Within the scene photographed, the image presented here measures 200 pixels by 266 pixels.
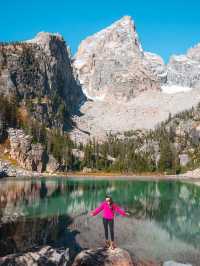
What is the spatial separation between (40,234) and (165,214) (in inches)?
983

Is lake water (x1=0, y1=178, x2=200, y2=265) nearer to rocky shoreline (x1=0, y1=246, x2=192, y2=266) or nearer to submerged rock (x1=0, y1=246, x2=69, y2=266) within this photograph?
rocky shoreline (x1=0, y1=246, x2=192, y2=266)

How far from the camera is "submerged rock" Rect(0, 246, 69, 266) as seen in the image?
21.3 meters

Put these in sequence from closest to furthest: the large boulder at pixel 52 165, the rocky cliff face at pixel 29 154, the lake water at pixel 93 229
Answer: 1. the lake water at pixel 93 229
2. the rocky cliff face at pixel 29 154
3. the large boulder at pixel 52 165

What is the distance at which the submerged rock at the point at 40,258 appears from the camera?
2129 cm

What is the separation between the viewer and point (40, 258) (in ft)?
73.3

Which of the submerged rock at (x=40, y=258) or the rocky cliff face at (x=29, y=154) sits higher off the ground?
the rocky cliff face at (x=29, y=154)

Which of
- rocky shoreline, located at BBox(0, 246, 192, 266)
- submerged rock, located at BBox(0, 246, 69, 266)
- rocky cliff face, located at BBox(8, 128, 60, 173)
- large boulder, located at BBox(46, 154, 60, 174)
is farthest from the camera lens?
large boulder, located at BBox(46, 154, 60, 174)

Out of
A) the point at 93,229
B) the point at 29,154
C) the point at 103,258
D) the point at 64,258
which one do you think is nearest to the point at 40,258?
the point at 64,258

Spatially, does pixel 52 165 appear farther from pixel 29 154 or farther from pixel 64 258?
pixel 64 258

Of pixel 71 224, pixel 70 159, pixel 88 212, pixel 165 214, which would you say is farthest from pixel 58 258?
pixel 70 159

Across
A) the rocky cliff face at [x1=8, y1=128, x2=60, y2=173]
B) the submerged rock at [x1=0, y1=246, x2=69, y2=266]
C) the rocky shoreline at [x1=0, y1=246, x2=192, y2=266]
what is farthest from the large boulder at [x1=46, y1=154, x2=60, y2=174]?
the submerged rock at [x1=0, y1=246, x2=69, y2=266]

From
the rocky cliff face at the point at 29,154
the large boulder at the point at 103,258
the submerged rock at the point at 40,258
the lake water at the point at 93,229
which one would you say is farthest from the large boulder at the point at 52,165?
the submerged rock at the point at 40,258

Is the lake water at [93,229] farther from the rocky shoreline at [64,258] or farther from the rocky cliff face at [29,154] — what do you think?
the rocky cliff face at [29,154]

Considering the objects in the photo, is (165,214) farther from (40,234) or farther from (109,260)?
(109,260)
